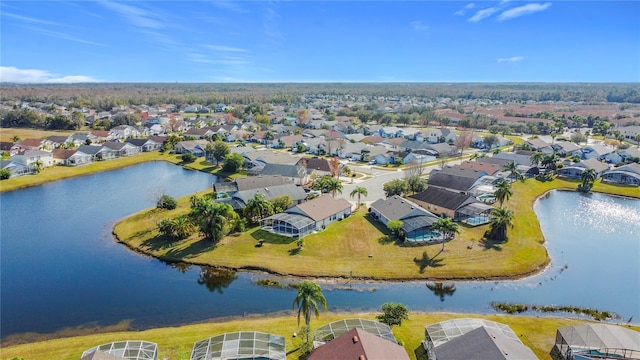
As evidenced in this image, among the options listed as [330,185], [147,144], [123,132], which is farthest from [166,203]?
[123,132]

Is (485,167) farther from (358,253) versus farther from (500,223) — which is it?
(358,253)

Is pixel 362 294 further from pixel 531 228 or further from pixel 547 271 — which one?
pixel 531 228

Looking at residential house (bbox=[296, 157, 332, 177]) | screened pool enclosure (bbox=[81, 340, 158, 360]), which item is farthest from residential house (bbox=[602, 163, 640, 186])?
screened pool enclosure (bbox=[81, 340, 158, 360])

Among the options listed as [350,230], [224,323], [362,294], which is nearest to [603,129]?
[350,230]

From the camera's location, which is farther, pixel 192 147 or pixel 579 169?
pixel 192 147

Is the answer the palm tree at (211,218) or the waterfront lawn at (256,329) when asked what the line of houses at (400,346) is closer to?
the waterfront lawn at (256,329)

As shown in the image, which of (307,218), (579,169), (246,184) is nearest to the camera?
(307,218)

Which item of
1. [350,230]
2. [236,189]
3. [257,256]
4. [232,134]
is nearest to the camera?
[257,256]
